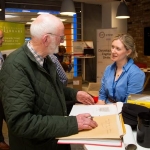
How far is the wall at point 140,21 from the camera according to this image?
23.2 ft

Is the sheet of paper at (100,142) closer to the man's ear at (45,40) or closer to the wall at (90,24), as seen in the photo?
the man's ear at (45,40)

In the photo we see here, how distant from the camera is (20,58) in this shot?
1.26 m

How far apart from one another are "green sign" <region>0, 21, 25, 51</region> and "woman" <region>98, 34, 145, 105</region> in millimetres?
3578

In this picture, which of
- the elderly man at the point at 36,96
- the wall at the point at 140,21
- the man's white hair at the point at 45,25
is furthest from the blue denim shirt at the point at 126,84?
the wall at the point at 140,21

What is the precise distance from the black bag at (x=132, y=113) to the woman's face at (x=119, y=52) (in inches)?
36.7

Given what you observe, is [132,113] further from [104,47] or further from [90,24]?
[90,24]

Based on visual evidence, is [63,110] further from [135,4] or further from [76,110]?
[135,4]

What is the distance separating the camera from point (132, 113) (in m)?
1.29

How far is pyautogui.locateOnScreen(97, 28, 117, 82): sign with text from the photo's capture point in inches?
266

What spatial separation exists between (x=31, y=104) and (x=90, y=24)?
23.1 feet

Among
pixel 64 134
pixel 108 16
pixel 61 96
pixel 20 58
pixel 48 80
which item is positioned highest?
pixel 108 16

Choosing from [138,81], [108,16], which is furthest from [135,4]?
[138,81]

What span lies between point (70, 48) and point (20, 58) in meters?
6.78

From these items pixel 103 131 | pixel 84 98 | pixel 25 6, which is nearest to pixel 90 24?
pixel 25 6
